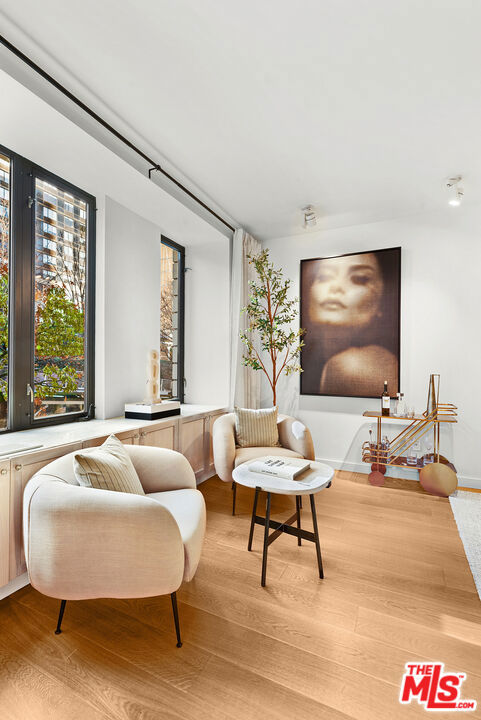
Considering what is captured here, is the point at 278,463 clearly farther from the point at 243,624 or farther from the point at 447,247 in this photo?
the point at 447,247

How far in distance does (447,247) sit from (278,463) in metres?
2.93

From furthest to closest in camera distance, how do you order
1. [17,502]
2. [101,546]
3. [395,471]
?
[395,471], [17,502], [101,546]

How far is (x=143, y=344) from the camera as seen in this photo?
3445 millimetres

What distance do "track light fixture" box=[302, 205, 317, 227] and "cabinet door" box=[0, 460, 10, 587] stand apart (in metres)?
3.27

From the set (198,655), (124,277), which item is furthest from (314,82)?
(198,655)

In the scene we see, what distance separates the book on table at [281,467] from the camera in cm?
210

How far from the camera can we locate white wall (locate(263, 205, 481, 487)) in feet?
11.8

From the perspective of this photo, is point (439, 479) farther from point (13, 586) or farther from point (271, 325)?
point (13, 586)

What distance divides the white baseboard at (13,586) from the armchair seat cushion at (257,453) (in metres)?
1.51

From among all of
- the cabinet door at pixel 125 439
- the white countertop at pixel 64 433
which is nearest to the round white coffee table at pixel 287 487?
the cabinet door at pixel 125 439

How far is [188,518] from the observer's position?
173cm

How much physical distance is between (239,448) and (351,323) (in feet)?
6.33

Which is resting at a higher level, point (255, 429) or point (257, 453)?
point (255, 429)

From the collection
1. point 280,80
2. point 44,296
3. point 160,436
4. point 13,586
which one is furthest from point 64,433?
point 280,80
